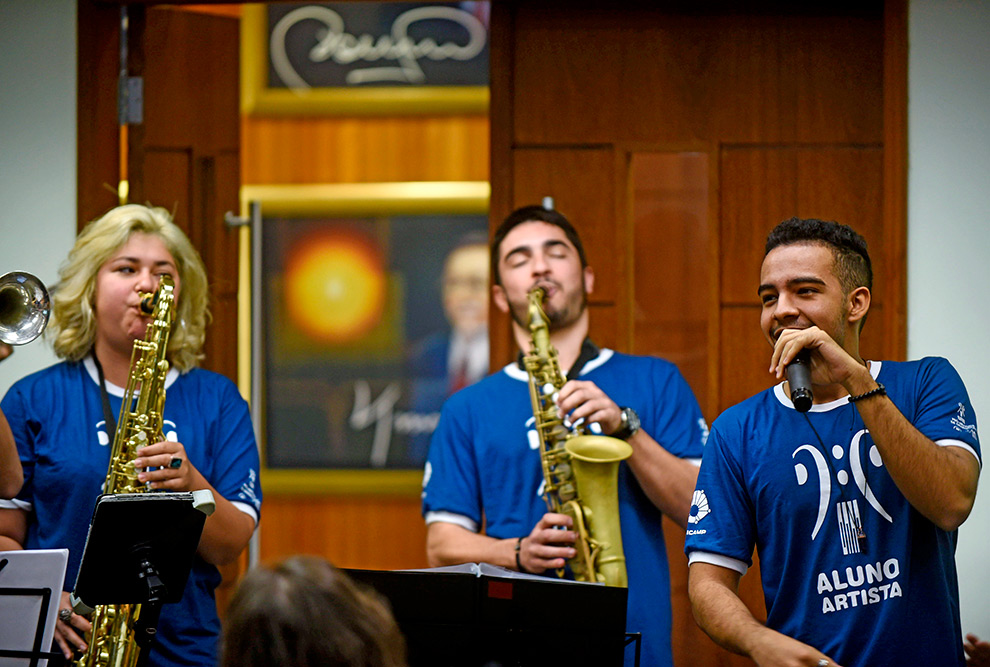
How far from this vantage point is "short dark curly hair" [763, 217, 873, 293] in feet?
7.85

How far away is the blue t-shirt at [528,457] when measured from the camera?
9.82ft

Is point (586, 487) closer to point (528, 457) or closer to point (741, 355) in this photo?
point (528, 457)

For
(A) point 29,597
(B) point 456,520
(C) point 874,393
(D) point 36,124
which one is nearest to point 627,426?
(B) point 456,520

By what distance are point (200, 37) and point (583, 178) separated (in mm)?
1556

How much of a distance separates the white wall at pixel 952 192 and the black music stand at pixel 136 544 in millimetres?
2347

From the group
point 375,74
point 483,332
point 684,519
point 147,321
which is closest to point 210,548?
point 147,321

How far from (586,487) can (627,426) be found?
7.9 inches

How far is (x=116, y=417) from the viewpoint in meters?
2.99

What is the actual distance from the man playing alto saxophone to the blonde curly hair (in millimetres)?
788

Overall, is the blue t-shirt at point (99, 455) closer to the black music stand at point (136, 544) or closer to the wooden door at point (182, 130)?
the black music stand at point (136, 544)

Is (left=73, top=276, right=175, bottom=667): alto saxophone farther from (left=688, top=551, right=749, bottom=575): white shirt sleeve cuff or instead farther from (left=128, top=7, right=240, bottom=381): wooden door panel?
Answer: (left=688, top=551, right=749, bottom=575): white shirt sleeve cuff

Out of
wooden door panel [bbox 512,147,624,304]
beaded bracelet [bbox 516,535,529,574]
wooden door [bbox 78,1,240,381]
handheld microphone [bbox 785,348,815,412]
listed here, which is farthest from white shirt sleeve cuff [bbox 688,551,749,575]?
wooden door [bbox 78,1,240,381]

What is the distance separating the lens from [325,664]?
4.43 ft

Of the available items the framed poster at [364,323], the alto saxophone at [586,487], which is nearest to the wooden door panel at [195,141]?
the alto saxophone at [586,487]
